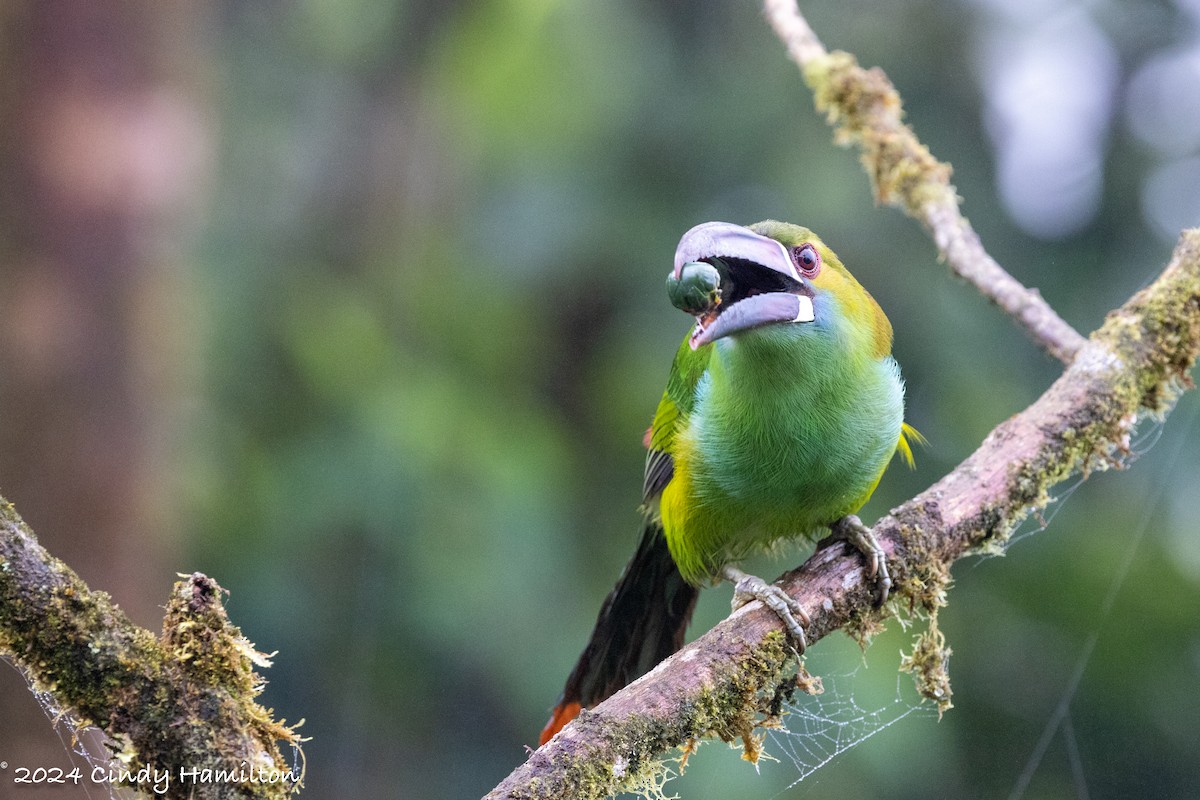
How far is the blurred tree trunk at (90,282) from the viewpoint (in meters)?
3.43

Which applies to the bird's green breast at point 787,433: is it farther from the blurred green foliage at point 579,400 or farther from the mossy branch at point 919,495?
the blurred green foliage at point 579,400

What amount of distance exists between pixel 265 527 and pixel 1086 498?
12.6 ft

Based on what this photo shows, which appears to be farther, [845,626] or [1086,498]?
[1086,498]

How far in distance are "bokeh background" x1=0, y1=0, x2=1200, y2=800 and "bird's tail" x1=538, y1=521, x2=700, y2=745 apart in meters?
1.16

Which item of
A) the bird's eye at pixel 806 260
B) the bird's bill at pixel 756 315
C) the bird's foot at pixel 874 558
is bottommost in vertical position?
the bird's foot at pixel 874 558

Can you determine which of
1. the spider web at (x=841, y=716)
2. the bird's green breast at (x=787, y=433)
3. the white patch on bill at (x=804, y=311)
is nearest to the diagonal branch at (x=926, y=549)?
the bird's green breast at (x=787, y=433)

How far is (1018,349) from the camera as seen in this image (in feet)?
16.7

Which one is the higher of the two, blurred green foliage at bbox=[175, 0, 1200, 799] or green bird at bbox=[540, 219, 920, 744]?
blurred green foliage at bbox=[175, 0, 1200, 799]

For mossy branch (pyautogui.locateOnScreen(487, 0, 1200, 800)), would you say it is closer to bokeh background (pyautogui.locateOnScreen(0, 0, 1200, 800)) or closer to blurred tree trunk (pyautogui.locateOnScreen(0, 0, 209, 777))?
bokeh background (pyautogui.locateOnScreen(0, 0, 1200, 800))

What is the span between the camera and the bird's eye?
7.79 ft

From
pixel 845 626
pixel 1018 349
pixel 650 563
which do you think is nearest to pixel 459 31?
pixel 1018 349

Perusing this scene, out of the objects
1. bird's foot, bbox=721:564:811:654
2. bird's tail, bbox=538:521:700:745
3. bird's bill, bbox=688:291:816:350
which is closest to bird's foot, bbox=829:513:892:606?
bird's foot, bbox=721:564:811:654

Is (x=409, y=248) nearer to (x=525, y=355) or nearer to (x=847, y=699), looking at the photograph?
(x=525, y=355)

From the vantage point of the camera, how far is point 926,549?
248cm
